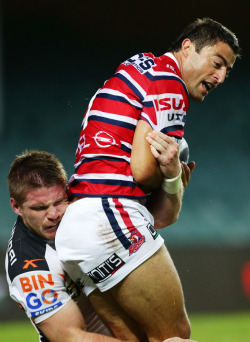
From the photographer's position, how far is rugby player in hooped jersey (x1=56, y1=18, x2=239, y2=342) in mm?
2490

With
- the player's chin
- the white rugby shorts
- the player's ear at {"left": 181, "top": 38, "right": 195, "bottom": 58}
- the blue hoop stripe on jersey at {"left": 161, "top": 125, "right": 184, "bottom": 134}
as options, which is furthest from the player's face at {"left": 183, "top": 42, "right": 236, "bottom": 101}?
the player's chin

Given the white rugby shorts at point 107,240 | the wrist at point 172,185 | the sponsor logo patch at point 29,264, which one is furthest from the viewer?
the sponsor logo patch at point 29,264

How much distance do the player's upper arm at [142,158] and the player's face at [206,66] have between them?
0.36 meters

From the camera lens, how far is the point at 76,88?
8547 mm

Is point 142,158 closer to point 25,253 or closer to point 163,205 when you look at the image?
point 163,205

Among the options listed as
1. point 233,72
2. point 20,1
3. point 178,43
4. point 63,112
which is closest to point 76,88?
point 63,112

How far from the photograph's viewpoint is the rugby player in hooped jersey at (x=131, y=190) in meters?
2.49

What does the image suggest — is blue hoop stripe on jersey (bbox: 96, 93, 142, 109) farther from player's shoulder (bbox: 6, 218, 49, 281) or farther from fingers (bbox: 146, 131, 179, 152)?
player's shoulder (bbox: 6, 218, 49, 281)

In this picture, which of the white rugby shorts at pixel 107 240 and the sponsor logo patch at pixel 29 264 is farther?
the sponsor logo patch at pixel 29 264

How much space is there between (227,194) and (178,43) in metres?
6.18

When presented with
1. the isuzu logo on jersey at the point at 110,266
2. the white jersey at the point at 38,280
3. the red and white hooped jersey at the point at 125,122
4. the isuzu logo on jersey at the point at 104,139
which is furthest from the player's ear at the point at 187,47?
the white jersey at the point at 38,280

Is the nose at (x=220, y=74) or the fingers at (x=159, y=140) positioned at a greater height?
the nose at (x=220, y=74)

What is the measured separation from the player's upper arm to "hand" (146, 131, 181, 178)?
22 mm

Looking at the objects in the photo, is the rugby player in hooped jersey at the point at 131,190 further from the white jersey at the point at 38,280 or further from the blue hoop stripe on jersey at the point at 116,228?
the white jersey at the point at 38,280
